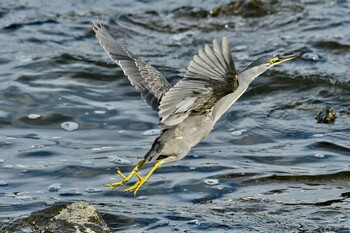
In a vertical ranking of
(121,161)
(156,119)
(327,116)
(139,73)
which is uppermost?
(139,73)

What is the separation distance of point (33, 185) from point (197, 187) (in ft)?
4.32

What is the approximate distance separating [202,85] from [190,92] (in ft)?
0.41

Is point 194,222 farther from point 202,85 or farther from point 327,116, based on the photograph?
point 327,116

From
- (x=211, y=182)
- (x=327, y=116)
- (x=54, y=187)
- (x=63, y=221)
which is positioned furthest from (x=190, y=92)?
(x=327, y=116)

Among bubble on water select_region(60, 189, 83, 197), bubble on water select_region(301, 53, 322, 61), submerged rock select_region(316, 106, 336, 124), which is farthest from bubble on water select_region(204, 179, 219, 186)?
bubble on water select_region(301, 53, 322, 61)

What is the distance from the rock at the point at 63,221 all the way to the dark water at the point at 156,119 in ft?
1.24

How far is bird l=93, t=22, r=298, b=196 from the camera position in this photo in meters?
5.25

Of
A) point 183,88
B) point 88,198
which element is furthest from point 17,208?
point 183,88

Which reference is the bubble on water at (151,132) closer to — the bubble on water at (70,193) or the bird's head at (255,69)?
the bubble on water at (70,193)

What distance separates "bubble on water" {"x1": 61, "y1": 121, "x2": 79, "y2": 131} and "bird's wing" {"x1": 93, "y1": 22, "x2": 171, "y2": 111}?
1951mm

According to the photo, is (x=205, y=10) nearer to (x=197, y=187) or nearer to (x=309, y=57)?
(x=309, y=57)

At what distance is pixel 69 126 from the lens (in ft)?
28.1

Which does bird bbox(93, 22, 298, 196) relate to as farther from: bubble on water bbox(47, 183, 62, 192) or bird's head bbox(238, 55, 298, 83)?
bubble on water bbox(47, 183, 62, 192)

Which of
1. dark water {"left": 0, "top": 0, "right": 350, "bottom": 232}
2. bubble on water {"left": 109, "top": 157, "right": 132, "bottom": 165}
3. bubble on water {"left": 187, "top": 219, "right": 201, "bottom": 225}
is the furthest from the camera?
bubble on water {"left": 109, "top": 157, "right": 132, "bottom": 165}
